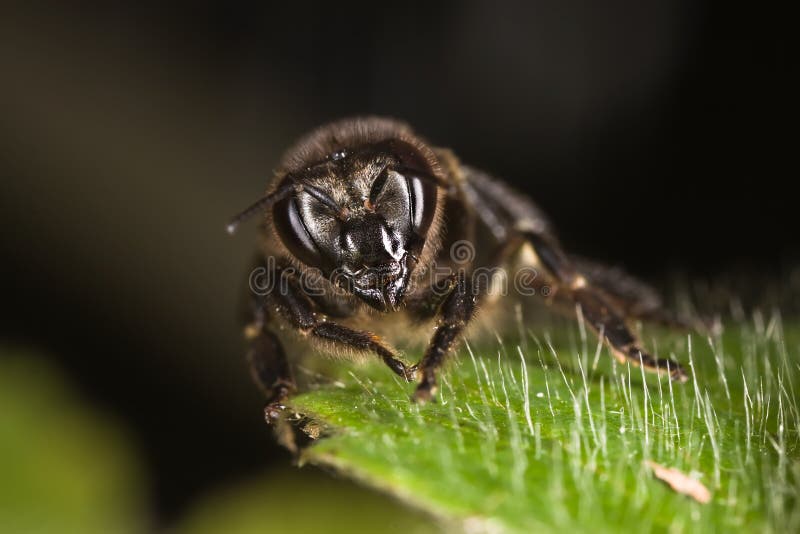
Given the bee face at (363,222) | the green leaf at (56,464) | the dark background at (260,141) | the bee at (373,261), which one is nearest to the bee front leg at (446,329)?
the bee at (373,261)

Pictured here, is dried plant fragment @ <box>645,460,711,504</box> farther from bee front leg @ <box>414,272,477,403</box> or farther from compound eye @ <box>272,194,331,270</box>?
compound eye @ <box>272,194,331,270</box>

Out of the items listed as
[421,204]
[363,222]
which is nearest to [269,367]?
[363,222]

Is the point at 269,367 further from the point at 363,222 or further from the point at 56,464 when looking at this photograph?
the point at 56,464

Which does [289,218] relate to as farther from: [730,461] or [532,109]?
[532,109]

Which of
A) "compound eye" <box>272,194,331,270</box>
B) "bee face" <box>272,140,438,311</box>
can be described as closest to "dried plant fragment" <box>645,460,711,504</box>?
"bee face" <box>272,140,438,311</box>

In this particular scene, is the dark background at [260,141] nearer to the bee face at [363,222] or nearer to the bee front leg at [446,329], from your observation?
the bee face at [363,222]

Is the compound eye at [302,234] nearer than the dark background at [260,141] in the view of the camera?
Yes
